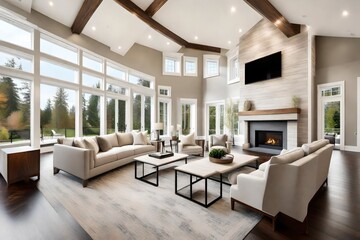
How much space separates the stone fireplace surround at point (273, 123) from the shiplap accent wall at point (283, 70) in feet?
0.75

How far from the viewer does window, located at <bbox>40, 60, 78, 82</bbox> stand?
5.25 meters

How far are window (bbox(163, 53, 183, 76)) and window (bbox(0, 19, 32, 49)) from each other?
5.31 meters

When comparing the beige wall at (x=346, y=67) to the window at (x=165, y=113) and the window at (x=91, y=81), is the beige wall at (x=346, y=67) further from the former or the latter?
the window at (x=91, y=81)

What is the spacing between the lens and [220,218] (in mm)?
2111

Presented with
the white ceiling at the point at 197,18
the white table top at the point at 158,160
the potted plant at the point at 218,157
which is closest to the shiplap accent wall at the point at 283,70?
the white ceiling at the point at 197,18

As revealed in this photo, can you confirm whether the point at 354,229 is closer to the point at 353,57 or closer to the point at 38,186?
the point at 38,186

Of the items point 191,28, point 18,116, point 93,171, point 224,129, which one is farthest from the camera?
point 224,129

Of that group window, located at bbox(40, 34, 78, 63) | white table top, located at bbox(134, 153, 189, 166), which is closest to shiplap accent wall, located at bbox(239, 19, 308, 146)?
white table top, located at bbox(134, 153, 189, 166)

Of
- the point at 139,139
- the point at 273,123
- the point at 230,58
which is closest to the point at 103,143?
the point at 139,139

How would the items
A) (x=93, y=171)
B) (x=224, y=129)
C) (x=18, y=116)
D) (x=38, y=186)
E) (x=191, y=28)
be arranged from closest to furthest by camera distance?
(x=38, y=186) < (x=93, y=171) < (x=18, y=116) < (x=191, y=28) < (x=224, y=129)

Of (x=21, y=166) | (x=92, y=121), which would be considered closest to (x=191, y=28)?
(x=92, y=121)

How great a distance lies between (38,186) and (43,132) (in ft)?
10.3

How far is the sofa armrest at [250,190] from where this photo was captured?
197 centimetres

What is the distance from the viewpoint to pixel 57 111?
5703mm
